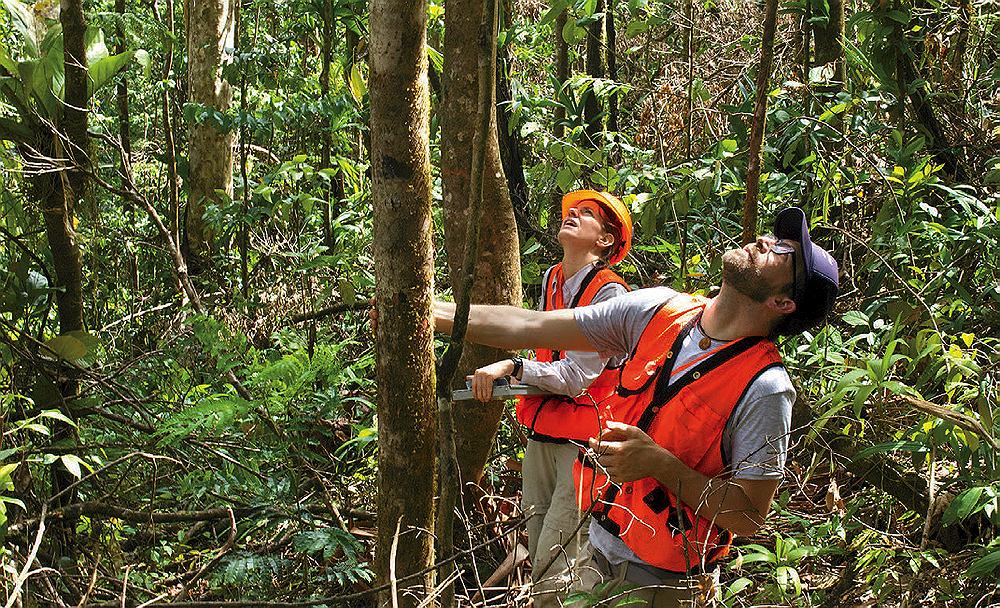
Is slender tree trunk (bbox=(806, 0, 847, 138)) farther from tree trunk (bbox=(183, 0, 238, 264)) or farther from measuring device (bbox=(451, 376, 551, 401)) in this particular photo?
tree trunk (bbox=(183, 0, 238, 264))

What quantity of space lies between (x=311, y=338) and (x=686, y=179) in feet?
7.88

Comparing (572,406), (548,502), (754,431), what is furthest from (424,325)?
(548,502)

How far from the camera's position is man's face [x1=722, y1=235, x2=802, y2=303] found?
2369 millimetres

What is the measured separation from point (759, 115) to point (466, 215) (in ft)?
4.28

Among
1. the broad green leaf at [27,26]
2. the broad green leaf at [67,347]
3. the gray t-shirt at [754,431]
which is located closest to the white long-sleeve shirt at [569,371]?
the gray t-shirt at [754,431]

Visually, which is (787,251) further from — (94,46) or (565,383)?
(94,46)

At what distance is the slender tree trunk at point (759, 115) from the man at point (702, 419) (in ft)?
2.97

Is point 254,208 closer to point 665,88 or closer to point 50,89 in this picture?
point 50,89

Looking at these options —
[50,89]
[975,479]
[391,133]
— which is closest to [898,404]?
[975,479]

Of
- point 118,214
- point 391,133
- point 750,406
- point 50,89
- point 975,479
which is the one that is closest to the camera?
point 391,133

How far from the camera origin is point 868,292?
380 cm

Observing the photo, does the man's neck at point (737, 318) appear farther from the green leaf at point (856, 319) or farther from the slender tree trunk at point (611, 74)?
the slender tree trunk at point (611, 74)

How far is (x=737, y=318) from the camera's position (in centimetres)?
240

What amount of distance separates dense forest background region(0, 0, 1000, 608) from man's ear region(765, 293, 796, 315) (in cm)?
36
